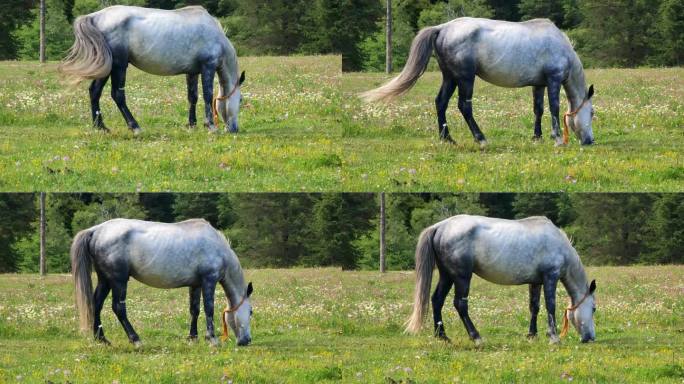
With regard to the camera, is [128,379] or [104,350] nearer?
[128,379]

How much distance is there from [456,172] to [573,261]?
2852 millimetres

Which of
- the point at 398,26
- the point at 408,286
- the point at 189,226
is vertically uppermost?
the point at 398,26

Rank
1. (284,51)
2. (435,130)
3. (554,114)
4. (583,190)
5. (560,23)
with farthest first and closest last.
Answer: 1. (560,23)
2. (284,51)
3. (435,130)
4. (554,114)
5. (583,190)

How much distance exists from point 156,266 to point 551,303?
24.5ft

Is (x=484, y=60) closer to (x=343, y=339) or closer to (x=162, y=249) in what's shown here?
(x=343, y=339)

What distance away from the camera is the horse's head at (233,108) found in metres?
28.0

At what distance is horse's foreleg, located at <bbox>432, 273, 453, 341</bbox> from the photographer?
23.5 meters

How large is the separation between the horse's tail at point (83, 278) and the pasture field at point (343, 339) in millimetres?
507

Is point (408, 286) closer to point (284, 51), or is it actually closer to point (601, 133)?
point (601, 133)

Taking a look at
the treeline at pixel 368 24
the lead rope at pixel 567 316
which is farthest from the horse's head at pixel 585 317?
the treeline at pixel 368 24

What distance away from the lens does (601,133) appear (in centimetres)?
2941

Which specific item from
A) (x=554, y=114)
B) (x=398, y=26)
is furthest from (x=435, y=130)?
(x=398, y=26)

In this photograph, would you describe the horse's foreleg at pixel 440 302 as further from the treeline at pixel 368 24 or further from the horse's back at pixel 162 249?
the treeline at pixel 368 24

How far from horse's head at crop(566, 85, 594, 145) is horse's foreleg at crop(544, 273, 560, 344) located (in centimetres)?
466
